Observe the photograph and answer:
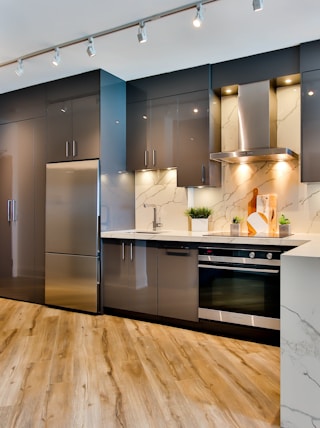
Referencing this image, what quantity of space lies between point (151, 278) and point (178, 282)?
31 centimetres

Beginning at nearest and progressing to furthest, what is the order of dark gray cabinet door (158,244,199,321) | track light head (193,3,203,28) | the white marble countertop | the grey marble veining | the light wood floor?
the grey marble veining < the light wood floor < track light head (193,3,203,28) < the white marble countertop < dark gray cabinet door (158,244,199,321)

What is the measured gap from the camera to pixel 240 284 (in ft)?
10.7

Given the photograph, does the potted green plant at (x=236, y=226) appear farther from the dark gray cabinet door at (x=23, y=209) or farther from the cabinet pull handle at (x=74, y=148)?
the dark gray cabinet door at (x=23, y=209)

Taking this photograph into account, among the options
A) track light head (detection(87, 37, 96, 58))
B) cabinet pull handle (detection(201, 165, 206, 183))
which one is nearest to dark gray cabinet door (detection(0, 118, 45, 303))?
track light head (detection(87, 37, 96, 58))

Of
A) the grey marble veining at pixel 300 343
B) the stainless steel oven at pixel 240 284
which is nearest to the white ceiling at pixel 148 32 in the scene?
the stainless steel oven at pixel 240 284

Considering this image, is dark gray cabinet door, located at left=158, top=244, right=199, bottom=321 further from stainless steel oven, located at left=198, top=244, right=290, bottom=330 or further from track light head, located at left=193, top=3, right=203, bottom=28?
track light head, located at left=193, top=3, right=203, bottom=28

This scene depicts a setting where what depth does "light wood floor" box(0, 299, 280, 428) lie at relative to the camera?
205cm

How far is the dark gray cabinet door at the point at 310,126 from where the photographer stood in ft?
10.9

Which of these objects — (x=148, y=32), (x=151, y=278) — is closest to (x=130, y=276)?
(x=151, y=278)

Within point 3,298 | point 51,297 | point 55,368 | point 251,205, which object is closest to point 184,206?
point 251,205

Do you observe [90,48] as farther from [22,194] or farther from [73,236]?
[22,194]

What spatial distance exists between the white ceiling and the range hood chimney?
1.25 ft

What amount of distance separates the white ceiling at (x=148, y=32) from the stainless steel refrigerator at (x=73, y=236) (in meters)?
1.10

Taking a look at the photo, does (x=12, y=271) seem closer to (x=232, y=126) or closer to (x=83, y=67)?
(x=83, y=67)
